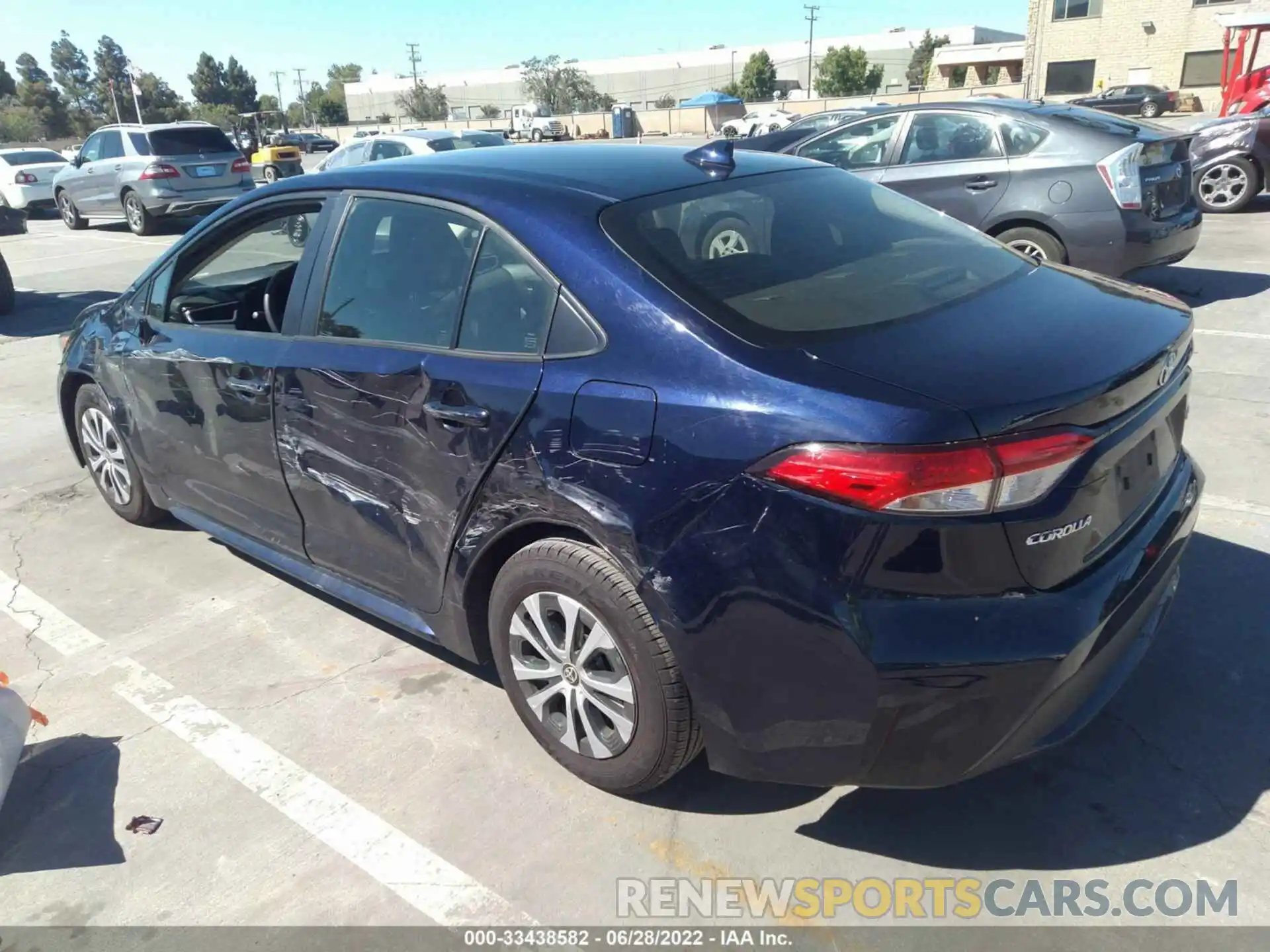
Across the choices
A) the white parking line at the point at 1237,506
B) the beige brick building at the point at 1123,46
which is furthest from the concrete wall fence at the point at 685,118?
the white parking line at the point at 1237,506

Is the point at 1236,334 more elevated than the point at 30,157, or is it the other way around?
the point at 30,157

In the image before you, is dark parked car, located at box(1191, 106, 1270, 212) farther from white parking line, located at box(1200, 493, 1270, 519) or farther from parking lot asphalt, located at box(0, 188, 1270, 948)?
parking lot asphalt, located at box(0, 188, 1270, 948)

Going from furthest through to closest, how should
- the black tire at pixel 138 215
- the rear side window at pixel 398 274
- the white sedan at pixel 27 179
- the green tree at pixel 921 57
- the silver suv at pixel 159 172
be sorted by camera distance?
the green tree at pixel 921 57
the white sedan at pixel 27 179
the black tire at pixel 138 215
the silver suv at pixel 159 172
the rear side window at pixel 398 274

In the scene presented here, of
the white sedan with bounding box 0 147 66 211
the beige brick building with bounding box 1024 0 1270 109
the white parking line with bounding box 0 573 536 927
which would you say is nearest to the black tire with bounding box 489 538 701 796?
the white parking line with bounding box 0 573 536 927

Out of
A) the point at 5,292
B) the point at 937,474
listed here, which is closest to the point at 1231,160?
the point at 937,474

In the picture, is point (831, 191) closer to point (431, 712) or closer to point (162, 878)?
point (431, 712)

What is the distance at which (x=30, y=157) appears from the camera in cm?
2155

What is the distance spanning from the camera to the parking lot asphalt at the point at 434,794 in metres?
2.45

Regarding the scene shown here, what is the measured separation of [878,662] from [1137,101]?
4663 cm

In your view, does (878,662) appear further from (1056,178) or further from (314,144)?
(314,144)

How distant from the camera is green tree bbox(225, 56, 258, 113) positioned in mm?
103900

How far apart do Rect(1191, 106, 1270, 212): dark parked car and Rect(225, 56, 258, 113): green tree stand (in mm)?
108789

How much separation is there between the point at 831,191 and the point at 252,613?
9.12ft

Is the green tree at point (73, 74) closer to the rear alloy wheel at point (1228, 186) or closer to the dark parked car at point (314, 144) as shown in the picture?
the dark parked car at point (314, 144)
